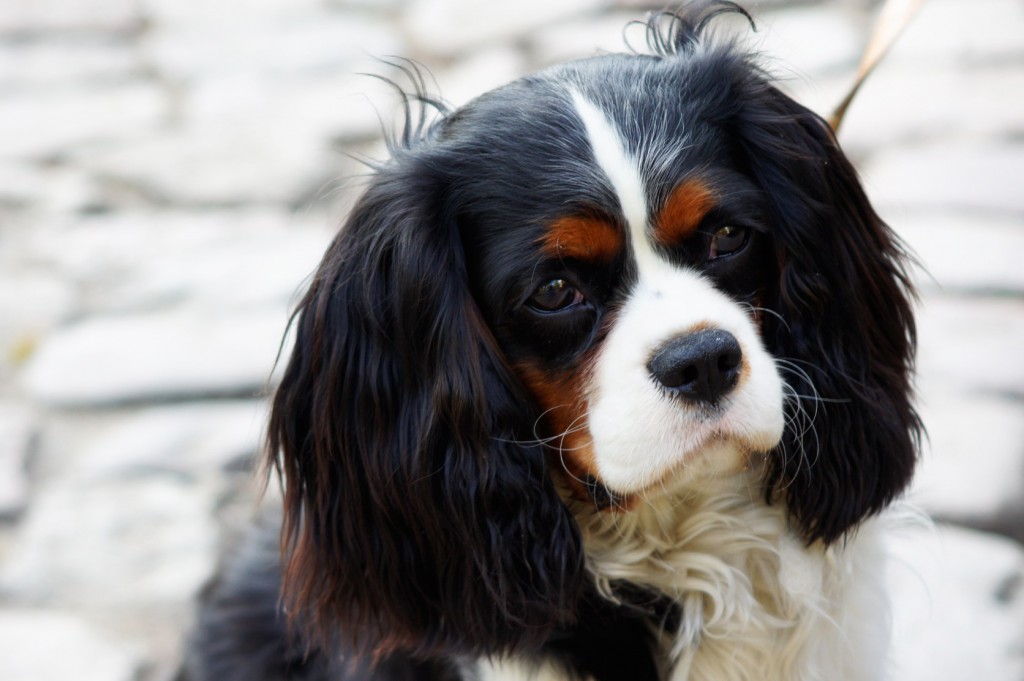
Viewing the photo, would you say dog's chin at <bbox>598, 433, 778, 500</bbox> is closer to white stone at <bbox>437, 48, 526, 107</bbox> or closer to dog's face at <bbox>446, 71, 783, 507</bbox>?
dog's face at <bbox>446, 71, 783, 507</bbox>

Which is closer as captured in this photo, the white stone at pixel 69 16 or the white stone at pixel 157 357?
the white stone at pixel 157 357

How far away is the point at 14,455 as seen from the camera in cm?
328

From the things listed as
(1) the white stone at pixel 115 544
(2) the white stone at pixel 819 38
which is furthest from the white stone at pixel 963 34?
(1) the white stone at pixel 115 544

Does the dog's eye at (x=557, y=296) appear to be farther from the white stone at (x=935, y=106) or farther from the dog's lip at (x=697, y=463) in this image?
the white stone at (x=935, y=106)

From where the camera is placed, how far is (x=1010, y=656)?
2.51 m

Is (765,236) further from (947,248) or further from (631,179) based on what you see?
(947,248)

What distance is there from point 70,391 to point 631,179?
2226mm

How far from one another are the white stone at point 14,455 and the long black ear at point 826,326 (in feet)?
6.67

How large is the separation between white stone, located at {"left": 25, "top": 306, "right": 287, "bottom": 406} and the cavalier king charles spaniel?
4.89ft

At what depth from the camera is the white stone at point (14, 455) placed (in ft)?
10.3

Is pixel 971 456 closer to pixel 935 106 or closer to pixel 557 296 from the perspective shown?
pixel 557 296

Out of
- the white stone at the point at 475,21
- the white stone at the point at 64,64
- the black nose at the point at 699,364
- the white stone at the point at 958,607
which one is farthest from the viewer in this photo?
the white stone at the point at 64,64

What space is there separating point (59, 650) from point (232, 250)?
5.55 feet

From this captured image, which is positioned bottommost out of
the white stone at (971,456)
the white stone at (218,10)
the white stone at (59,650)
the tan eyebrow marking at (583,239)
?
the white stone at (59,650)
